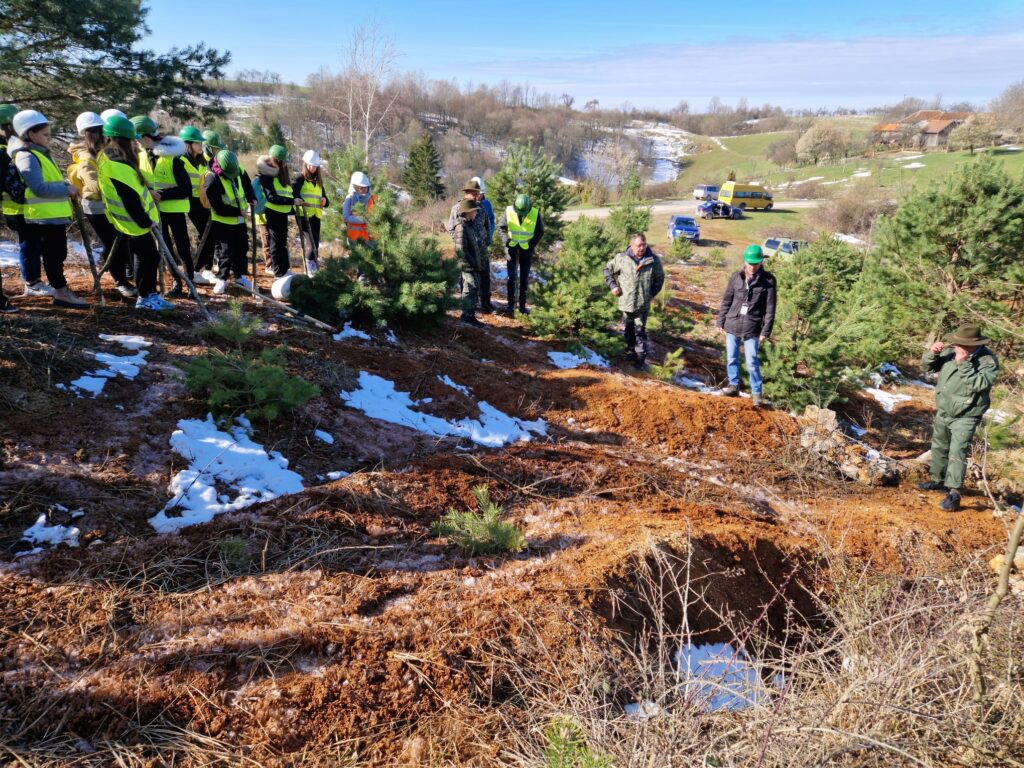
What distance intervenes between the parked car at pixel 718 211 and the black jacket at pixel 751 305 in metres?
38.2

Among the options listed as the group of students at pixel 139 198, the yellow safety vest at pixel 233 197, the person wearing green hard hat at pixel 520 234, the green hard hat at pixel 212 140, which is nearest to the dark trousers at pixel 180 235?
the group of students at pixel 139 198

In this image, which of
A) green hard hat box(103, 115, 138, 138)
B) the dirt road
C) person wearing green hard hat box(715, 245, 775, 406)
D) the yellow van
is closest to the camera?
green hard hat box(103, 115, 138, 138)

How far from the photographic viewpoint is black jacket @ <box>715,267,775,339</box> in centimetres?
647

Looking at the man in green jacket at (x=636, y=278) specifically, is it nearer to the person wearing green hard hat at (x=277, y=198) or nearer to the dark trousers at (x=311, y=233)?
the dark trousers at (x=311, y=233)

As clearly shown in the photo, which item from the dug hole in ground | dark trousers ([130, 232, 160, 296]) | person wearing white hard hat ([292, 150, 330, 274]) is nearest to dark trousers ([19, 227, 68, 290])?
the dug hole in ground

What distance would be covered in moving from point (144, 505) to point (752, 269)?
6268mm

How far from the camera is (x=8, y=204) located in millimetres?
4844

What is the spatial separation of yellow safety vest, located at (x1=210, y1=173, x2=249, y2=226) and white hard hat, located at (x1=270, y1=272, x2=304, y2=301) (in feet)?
2.73

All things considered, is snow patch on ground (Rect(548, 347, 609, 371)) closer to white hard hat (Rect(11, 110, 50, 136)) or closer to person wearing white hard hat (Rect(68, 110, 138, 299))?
person wearing white hard hat (Rect(68, 110, 138, 299))

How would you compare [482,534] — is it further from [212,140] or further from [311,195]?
[212,140]

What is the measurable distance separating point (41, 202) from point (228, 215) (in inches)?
74.2

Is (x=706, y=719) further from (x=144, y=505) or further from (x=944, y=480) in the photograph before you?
(x=944, y=480)

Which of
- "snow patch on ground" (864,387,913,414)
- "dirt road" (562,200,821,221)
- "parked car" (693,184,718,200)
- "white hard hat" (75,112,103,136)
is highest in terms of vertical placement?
"parked car" (693,184,718,200)

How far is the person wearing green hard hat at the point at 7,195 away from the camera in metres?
4.70
